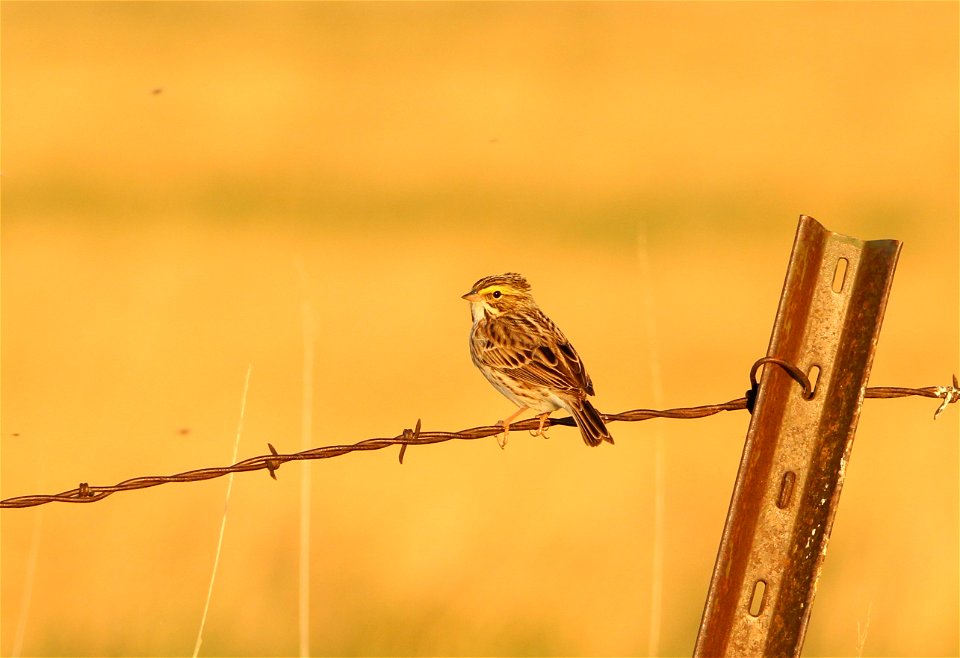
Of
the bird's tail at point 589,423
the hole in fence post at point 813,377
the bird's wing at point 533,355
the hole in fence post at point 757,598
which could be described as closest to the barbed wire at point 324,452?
the hole in fence post at point 813,377

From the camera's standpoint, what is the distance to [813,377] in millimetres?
5672

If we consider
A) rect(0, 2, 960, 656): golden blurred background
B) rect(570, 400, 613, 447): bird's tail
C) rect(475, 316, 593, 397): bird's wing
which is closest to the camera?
rect(570, 400, 613, 447): bird's tail

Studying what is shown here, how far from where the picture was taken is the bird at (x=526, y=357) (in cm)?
865

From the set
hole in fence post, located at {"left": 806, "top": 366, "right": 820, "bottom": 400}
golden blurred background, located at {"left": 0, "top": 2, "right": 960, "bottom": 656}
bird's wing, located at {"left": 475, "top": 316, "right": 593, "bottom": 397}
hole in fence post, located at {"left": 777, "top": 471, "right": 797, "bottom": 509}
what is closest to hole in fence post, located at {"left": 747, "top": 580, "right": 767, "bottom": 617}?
hole in fence post, located at {"left": 777, "top": 471, "right": 797, "bottom": 509}

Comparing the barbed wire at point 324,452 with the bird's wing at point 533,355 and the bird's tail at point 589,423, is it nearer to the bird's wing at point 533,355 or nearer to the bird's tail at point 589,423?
the bird's tail at point 589,423

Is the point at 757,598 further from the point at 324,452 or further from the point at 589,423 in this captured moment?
the point at 589,423

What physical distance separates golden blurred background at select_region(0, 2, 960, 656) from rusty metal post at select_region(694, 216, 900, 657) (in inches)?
108

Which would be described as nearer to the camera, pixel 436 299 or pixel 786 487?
pixel 786 487

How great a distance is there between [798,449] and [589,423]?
9.66 feet

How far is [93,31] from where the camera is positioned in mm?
43312

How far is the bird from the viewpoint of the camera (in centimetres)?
865

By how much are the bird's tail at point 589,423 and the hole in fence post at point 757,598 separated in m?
2.75

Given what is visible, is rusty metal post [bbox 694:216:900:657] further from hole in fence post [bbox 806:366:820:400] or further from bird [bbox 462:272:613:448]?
bird [bbox 462:272:613:448]

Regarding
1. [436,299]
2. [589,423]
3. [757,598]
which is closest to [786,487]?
[757,598]
